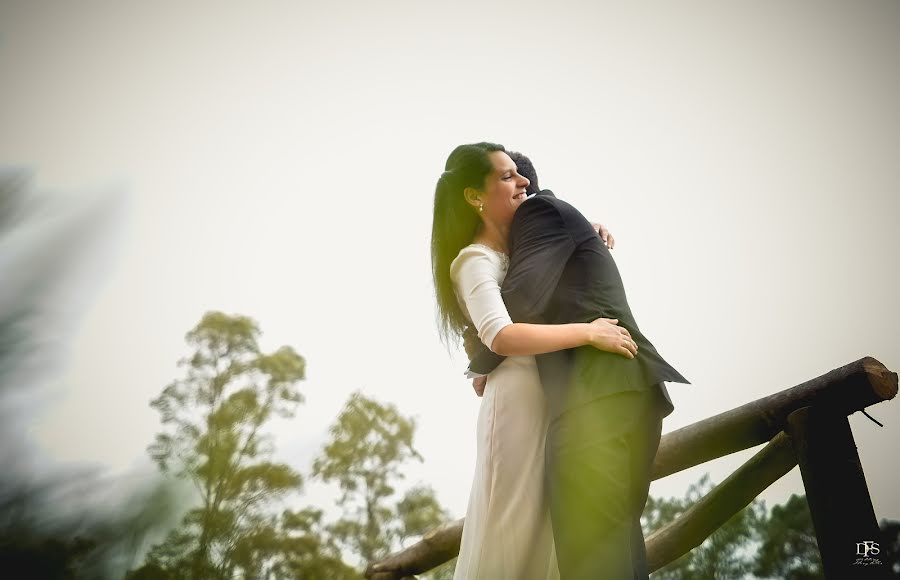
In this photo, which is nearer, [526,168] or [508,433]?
[508,433]

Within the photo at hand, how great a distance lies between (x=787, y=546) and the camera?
→ 23.9m

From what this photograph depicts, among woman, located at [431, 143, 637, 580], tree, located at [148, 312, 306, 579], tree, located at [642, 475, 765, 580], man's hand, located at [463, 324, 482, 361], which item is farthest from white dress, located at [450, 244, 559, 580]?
tree, located at [642, 475, 765, 580]

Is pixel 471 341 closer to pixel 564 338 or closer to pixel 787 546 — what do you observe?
pixel 564 338

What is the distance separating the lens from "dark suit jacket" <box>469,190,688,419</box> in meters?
1.40

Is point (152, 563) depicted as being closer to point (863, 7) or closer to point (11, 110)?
point (11, 110)

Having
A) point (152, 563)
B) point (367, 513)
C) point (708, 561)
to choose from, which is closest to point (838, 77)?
point (708, 561)

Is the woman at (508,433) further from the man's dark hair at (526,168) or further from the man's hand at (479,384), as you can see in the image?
the man's dark hair at (526,168)

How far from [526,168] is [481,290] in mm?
1145

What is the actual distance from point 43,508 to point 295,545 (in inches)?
329

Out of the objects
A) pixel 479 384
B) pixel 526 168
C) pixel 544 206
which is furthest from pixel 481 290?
pixel 526 168

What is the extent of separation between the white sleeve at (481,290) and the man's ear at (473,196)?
0.38 meters

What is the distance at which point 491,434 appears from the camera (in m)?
1.56

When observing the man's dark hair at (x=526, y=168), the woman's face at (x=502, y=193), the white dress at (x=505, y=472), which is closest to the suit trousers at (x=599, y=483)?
the white dress at (x=505, y=472)

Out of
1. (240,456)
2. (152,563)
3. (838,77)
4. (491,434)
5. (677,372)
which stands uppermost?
(838,77)
